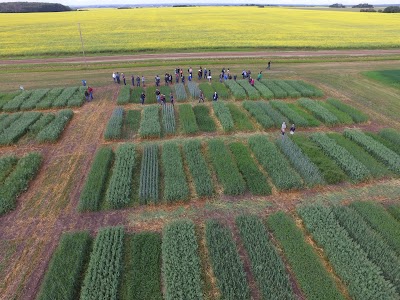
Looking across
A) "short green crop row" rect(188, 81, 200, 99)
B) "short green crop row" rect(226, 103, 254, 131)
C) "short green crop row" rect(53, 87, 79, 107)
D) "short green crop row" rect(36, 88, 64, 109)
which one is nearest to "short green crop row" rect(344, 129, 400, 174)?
"short green crop row" rect(226, 103, 254, 131)

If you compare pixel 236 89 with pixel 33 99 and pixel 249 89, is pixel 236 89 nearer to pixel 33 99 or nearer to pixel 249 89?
pixel 249 89

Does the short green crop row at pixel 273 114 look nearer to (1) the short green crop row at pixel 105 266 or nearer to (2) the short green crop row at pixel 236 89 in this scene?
(2) the short green crop row at pixel 236 89

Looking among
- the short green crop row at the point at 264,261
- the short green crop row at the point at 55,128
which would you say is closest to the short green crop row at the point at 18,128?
the short green crop row at the point at 55,128

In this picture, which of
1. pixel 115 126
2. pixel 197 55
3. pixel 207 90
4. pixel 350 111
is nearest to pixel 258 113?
pixel 207 90

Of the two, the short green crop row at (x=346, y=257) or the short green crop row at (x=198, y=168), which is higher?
the short green crop row at (x=198, y=168)

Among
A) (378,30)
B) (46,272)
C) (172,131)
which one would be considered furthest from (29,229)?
(378,30)

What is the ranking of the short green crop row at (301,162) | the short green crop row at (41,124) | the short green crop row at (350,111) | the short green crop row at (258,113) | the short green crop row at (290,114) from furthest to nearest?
the short green crop row at (350,111) → the short green crop row at (290,114) → the short green crop row at (258,113) → the short green crop row at (41,124) → the short green crop row at (301,162)
